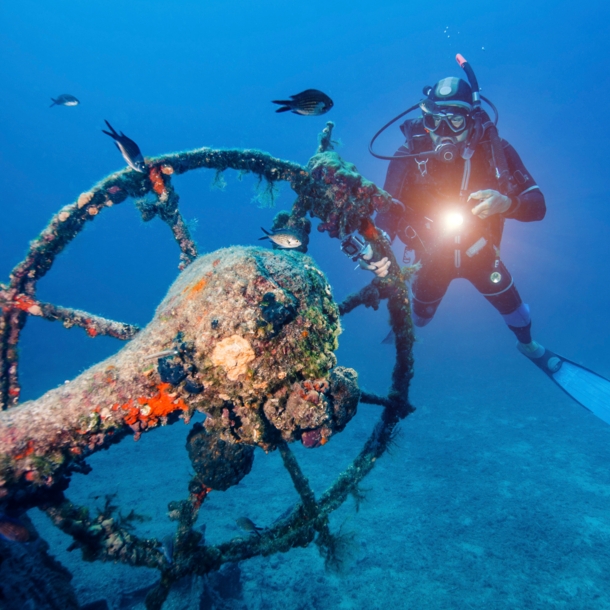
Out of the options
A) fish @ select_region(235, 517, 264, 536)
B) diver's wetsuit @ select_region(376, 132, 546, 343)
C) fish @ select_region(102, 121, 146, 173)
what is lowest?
fish @ select_region(235, 517, 264, 536)

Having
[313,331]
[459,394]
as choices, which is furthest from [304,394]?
[459,394]

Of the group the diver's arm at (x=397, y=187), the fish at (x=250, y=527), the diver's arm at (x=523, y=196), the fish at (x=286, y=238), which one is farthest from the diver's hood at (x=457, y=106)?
the fish at (x=250, y=527)

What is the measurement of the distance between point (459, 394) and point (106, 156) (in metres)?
115

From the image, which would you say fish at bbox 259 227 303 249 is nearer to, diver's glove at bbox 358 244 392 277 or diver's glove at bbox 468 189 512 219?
diver's glove at bbox 358 244 392 277

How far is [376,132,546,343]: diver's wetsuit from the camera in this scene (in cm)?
579

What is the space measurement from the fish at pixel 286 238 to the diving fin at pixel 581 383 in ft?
23.8

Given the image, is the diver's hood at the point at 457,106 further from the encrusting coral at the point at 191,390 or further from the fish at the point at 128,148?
the encrusting coral at the point at 191,390

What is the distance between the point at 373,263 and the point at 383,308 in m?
39.7

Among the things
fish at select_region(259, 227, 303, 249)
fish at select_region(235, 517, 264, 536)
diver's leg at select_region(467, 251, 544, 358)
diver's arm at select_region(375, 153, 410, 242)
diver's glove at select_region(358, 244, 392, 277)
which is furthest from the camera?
diver's leg at select_region(467, 251, 544, 358)

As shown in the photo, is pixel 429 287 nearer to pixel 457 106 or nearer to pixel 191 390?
pixel 457 106

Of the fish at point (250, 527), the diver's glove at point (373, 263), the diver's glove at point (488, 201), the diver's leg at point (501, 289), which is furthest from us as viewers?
the diver's leg at point (501, 289)

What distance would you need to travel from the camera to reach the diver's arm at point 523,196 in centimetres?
569

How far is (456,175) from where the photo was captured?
5.89 m

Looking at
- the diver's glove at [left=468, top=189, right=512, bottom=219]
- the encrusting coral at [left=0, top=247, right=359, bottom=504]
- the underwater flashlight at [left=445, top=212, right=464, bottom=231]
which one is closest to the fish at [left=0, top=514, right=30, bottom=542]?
the encrusting coral at [left=0, top=247, right=359, bottom=504]
